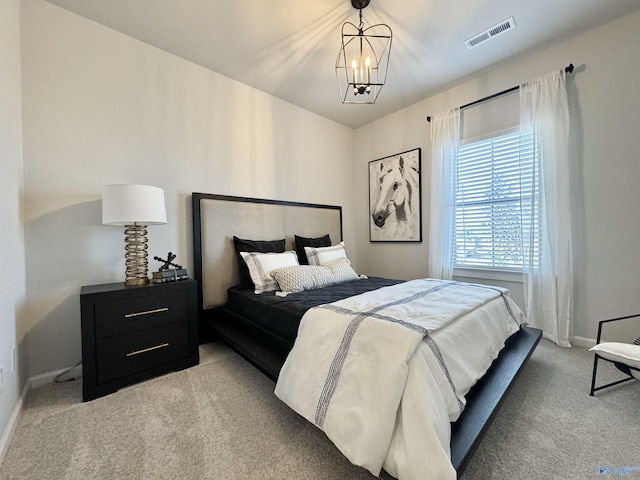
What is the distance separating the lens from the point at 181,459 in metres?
1.31

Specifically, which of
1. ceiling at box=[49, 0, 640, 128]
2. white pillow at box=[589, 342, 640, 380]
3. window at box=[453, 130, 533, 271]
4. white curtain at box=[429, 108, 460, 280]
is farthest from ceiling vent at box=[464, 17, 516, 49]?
white pillow at box=[589, 342, 640, 380]

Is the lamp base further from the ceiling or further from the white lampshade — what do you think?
the ceiling

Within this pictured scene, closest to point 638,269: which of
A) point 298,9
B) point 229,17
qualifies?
point 298,9

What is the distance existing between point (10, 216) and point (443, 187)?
3.90 m

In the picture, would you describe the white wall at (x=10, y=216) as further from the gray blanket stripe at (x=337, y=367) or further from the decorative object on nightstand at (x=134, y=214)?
the gray blanket stripe at (x=337, y=367)

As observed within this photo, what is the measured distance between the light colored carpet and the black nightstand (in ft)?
0.42

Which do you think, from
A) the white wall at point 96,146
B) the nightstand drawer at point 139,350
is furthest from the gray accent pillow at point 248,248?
the nightstand drawer at point 139,350

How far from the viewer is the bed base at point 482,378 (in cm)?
113

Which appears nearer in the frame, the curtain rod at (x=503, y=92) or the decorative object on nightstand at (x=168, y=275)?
the decorative object on nightstand at (x=168, y=275)

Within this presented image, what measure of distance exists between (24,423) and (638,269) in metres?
4.60

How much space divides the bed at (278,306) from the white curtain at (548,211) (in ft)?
1.69

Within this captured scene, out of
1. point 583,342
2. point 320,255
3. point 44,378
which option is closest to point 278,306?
point 320,255

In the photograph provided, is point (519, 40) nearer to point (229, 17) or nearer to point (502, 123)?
point (502, 123)

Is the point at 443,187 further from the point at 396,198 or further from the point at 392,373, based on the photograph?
the point at 392,373
